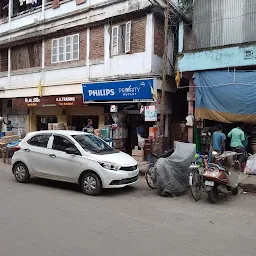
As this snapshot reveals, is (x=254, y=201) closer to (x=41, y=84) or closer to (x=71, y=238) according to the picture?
(x=71, y=238)

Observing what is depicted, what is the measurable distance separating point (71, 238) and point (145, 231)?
1.22 m

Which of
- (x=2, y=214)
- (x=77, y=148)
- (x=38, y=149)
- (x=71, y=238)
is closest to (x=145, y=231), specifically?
(x=71, y=238)

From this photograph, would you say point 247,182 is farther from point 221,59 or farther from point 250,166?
point 221,59

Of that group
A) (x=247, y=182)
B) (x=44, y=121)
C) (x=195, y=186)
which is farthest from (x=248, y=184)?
(x=44, y=121)

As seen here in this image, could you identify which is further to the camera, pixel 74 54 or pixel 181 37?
pixel 74 54

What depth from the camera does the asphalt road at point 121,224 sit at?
4.28m

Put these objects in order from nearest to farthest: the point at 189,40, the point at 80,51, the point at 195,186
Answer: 1. the point at 195,186
2. the point at 189,40
3. the point at 80,51

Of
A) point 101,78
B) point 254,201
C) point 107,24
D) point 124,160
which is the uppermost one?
point 107,24

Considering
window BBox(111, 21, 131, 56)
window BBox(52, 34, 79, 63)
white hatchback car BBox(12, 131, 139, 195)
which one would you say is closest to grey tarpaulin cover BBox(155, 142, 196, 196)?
white hatchback car BBox(12, 131, 139, 195)

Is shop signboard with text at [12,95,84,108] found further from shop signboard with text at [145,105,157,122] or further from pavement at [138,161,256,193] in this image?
pavement at [138,161,256,193]

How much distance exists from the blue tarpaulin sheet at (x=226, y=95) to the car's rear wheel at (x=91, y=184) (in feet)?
17.8

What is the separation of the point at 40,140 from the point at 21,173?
115cm

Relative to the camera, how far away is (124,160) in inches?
313

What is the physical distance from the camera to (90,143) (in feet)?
27.9
